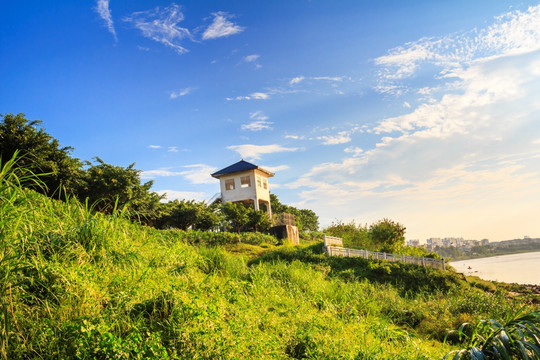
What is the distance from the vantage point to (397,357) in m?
3.84

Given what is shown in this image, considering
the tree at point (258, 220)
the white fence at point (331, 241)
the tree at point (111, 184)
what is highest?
the tree at point (111, 184)

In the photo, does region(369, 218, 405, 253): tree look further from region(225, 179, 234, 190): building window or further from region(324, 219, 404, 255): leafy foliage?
region(225, 179, 234, 190): building window

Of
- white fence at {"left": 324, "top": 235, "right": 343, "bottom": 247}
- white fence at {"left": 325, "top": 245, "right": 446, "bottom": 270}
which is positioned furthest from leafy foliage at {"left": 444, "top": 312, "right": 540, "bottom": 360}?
white fence at {"left": 324, "top": 235, "right": 343, "bottom": 247}

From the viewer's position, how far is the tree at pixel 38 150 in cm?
1380

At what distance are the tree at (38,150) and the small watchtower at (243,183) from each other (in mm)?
14182

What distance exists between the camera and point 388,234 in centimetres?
2145

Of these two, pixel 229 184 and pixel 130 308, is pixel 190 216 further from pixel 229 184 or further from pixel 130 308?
pixel 130 308

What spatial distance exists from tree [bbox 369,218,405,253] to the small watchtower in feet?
32.9

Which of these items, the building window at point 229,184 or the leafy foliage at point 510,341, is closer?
the leafy foliage at point 510,341

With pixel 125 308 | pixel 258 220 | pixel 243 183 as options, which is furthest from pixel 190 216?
pixel 125 308

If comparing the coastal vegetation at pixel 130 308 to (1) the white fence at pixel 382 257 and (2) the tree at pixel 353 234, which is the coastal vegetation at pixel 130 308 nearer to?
(1) the white fence at pixel 382 257

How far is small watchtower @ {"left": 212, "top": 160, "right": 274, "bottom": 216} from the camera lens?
94.6 feet

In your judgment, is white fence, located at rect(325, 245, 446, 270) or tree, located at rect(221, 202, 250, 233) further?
tree, located at rect(221, 202, 250, 233)

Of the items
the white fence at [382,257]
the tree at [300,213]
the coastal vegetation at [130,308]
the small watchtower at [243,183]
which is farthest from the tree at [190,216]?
the coastal vegetation at [130,308]
